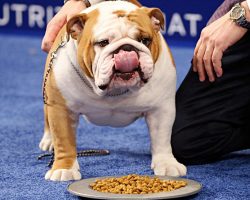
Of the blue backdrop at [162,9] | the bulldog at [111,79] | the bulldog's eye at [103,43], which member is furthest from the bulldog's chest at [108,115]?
the blue backdrop at [162,9]

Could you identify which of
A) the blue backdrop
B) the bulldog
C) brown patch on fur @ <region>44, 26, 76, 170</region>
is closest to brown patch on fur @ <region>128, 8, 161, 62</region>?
the bulldog

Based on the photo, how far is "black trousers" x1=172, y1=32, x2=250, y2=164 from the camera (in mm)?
2176

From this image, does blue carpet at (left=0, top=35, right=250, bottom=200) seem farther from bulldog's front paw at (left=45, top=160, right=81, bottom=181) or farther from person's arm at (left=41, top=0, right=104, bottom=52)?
person's arm at (left=41, top=0, right=104, bottom=52)

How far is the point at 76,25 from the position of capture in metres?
1.80

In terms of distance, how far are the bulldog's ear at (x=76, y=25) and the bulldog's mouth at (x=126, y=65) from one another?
0.14m

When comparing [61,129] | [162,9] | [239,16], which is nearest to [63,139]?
[61,129]

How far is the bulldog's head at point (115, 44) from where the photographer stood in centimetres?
171

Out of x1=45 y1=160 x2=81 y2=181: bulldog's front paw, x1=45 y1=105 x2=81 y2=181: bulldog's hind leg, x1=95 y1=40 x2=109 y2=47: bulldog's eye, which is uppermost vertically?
x1=95 y1=40 x2=109 y2=47: bulldog's eye

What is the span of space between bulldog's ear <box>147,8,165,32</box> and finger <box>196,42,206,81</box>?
201 millimetres

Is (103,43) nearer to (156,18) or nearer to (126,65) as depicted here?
(126,65)

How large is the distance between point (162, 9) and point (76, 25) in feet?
8.37

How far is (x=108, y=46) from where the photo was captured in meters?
1.72

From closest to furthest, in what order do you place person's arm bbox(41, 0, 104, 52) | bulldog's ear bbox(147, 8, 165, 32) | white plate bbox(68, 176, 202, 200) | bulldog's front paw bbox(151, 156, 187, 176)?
white plate bbox(68, 176, 202, 200) < bulldog's ear bbox(147, 8, 165, 32) < bulldog's front paw bbox(151, 156, 187, 176) < person's arm bbox(41, 0, 104, 52)

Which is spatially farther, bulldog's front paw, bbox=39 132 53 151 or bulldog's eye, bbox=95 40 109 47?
bulldog's front paw, bbox=39 132 53 151
